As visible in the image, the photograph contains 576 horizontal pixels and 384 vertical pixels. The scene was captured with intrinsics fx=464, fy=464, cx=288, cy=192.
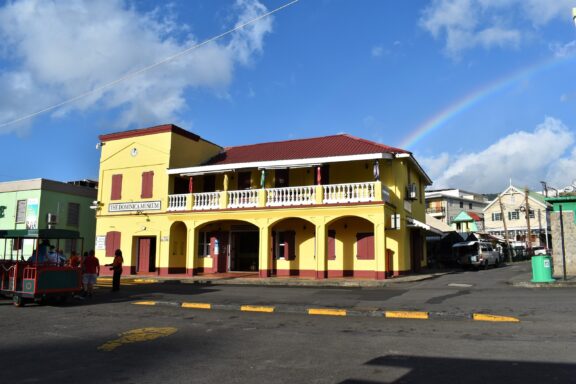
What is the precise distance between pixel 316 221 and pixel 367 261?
3.33 m

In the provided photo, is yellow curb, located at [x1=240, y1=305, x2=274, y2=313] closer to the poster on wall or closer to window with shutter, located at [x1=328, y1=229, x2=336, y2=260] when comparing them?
window with shutter, located at [x1=328, y1=229, x2=336, y2=260]

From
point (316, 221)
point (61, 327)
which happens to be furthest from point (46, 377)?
point (316, 221)

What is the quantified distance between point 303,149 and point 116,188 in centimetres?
1158

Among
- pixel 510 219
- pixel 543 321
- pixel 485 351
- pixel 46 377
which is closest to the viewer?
pixel 46 377

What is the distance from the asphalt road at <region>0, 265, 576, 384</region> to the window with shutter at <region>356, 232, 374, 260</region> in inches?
379

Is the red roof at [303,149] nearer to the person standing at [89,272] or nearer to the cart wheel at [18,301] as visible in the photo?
the person standing at [89,272]

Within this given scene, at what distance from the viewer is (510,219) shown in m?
67.7

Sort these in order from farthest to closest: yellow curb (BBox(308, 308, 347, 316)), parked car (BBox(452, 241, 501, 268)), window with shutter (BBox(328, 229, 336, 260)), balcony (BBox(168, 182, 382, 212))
→ parked car (BBox(452, 241, 501, 268)), window with shutter (BBox(328, 229, 336, 260)), balcony (BBox(168, 182, 382, 212)), yellow curb (BBox(308, 308, 347, 316))

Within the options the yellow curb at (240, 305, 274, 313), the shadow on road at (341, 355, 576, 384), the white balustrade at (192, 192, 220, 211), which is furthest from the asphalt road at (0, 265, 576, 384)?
the white balustrade at (192, 192, 220, 211)

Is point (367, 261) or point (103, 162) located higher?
point (103, 162)

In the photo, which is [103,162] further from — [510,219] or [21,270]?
[510,219]

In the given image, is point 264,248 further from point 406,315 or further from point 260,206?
point 406,315

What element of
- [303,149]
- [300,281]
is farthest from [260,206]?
[303,149]

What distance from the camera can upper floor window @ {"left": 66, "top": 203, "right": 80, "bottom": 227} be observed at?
3300 cm
